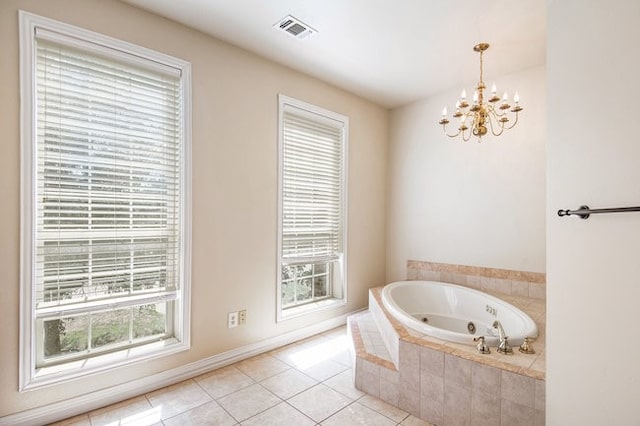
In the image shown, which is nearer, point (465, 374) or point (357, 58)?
point (465, 374)

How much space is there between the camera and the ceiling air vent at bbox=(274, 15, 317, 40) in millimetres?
2252

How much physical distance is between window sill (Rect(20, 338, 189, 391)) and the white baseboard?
0.45 feet

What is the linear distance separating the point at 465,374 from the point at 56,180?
260 cm

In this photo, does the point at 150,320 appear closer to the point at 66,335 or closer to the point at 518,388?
the point at 66,335

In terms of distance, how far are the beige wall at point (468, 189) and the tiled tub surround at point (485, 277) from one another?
0.06m

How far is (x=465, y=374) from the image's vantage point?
5.83 ft

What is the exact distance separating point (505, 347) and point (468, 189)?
194 cm

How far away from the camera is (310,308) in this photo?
324 cm

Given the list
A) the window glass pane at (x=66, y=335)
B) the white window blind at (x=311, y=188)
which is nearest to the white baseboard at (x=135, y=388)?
the window glass pane at (x=66, y=335)

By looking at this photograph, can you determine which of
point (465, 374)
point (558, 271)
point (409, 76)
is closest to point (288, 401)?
point (465, 374)

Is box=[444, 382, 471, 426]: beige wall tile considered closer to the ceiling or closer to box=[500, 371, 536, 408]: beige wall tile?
box=[500, 371, 536, 408]: beige wall tile

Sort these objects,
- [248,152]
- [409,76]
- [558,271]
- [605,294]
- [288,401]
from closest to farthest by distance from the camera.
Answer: [605,294] → [558,271] → [288,401] → [248,152] → [409,76]

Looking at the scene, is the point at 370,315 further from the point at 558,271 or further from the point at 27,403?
the point at 27,403

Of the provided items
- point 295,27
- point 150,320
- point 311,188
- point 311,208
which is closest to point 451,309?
point 311,208
